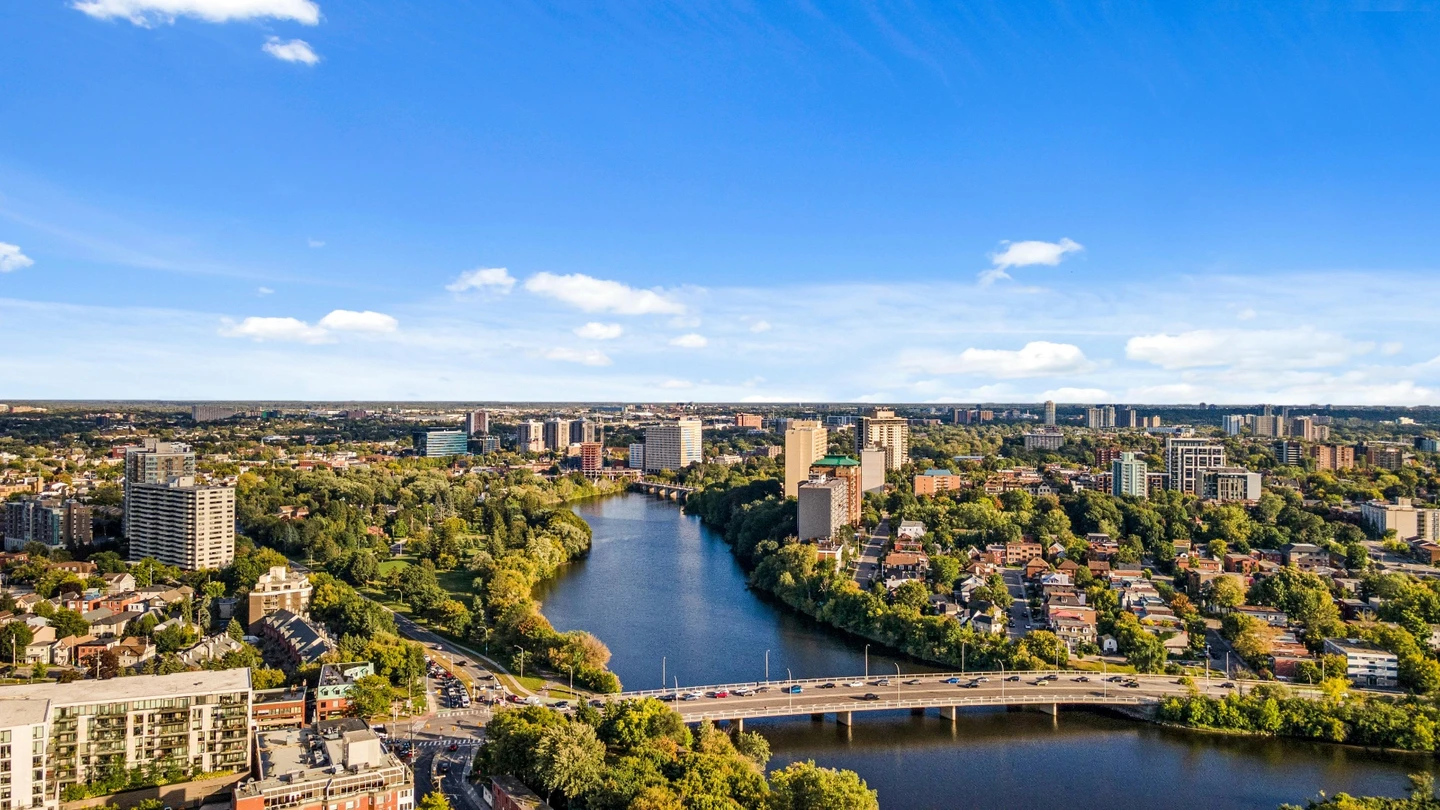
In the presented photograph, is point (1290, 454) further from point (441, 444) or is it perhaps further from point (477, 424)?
point (477, 424)

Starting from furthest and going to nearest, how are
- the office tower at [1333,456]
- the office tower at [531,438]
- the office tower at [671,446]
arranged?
the office tower at [531,438], the office tower at [671,446], the office tower at [1333,456]

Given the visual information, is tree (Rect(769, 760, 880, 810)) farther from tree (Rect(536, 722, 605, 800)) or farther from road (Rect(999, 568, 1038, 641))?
road (Rect(999, 568, 1038, 641))

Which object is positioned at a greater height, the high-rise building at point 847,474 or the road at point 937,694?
the high-rise building at point 847,474

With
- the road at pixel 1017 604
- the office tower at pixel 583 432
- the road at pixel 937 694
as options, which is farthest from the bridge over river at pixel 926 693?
the office tower at pixel 583 432

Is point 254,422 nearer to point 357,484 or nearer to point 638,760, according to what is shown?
→ point 357,484

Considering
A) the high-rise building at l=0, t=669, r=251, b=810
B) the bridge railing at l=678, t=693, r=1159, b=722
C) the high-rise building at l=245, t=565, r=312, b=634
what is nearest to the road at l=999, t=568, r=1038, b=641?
the bridge railing at l=678, t=693, r=1159, b=722

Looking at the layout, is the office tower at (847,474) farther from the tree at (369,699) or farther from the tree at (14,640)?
the tree at (14,640)
